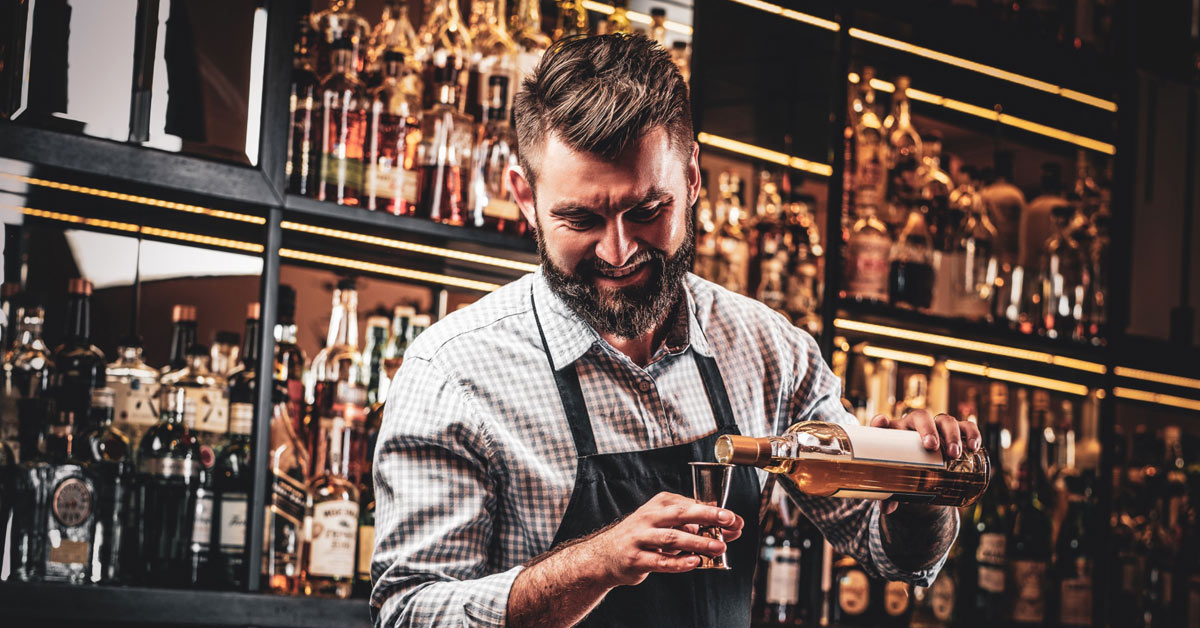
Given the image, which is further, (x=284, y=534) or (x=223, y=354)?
(x=223, y=354)

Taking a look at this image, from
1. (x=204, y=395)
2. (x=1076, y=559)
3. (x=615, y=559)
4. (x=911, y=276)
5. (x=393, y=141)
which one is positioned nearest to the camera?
(x=615, y=559)

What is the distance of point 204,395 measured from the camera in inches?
83.0

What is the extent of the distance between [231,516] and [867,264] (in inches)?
56.0

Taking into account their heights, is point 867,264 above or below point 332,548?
above

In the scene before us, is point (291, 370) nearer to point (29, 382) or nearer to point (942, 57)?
point (29, 382)

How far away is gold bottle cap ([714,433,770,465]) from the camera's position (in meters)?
1.23

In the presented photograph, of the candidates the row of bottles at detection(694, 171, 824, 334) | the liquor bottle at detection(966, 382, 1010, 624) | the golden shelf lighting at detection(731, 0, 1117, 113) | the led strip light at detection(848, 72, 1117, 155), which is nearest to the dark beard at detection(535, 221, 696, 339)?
the row of bottles at detection(694, 171, 824, 334)

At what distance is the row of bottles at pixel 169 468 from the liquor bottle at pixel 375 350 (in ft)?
0.44

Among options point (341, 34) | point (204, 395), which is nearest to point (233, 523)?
point (204, 395)

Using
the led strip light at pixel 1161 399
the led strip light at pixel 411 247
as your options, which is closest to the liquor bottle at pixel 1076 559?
the led strip light at pixel 1161 399

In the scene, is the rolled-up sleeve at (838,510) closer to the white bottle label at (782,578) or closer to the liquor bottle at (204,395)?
the white bottle label at (782,578)

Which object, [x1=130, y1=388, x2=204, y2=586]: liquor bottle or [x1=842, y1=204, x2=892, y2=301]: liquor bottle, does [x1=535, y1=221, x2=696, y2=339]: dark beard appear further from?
[x1=842, y1=204, x2=892, y2=301]: liquor bottle

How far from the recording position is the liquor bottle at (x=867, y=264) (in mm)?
2641

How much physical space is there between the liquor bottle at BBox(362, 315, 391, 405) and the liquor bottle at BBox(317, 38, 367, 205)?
350 mm
